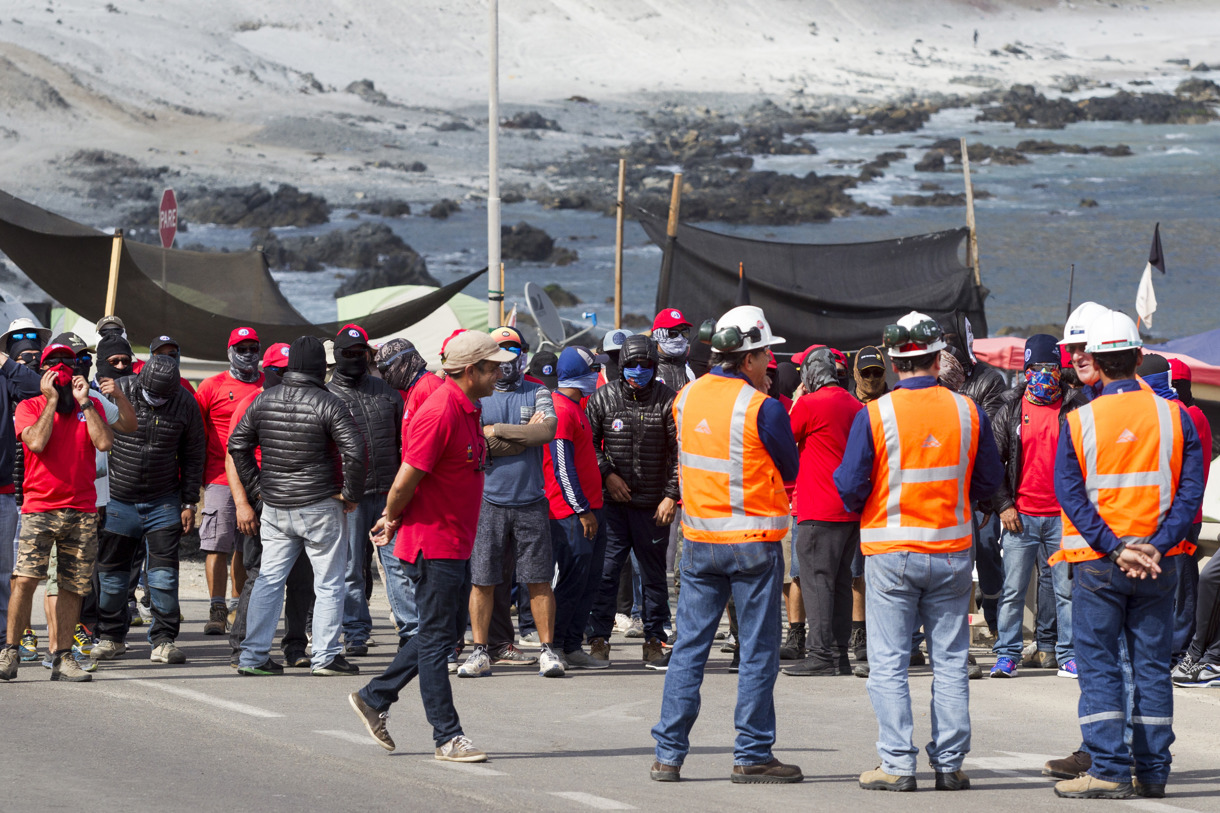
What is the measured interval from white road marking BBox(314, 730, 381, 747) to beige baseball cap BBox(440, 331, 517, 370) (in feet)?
5.91

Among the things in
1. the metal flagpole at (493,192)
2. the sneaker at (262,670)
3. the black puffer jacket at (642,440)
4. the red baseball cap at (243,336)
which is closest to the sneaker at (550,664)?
the black puffer jacket at (642,440)

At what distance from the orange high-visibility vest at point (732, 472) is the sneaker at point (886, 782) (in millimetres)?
1022

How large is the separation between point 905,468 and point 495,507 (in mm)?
3339

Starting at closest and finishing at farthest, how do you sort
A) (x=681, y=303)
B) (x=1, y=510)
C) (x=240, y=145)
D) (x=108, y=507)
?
(x=1, y=510) < (x=108, y=507) < (x=681, y=303) < (x=240, y=145)

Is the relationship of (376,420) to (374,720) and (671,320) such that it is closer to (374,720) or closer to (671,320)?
(671,320)

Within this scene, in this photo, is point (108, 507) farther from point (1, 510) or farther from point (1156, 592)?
point (1156, 592)

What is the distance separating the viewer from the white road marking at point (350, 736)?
6880 millimetres

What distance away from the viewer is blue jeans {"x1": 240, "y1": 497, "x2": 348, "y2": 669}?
8.38m

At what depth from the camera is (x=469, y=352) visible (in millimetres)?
6453

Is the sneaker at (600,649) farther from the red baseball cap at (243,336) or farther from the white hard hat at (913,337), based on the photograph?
the white hard hat at (913,337)

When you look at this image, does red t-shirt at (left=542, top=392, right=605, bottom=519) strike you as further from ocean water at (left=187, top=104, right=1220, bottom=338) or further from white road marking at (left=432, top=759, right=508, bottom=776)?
ocean water at (left=187, top=104, right=1220, bottom=338)

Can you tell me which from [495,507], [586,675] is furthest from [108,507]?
[586,675]

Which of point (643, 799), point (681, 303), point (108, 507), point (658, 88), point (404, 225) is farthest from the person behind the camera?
point (658, 88)

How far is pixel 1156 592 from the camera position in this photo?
5.99 meters
